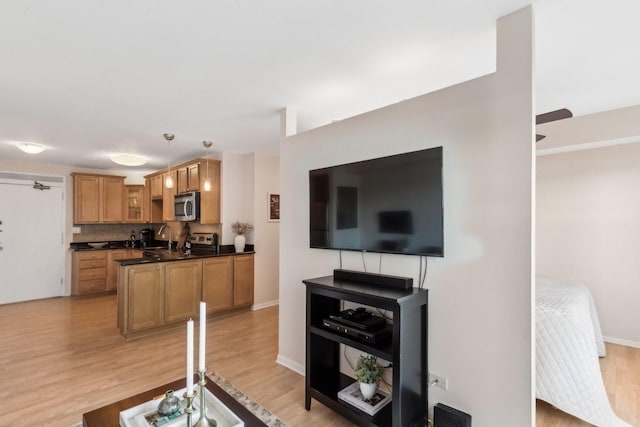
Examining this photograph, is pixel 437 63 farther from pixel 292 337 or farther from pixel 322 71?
pixel 292 337

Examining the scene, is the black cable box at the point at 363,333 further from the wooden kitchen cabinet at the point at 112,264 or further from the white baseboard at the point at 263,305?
the wooden kitchen cabinet at the point at 112,264

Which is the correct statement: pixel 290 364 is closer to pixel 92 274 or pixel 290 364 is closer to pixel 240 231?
pixel 240 231

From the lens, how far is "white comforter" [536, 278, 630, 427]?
2025 millimetres

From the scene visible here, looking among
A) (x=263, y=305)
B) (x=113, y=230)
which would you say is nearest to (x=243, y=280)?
(x=263, y=305)

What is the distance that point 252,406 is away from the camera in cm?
231

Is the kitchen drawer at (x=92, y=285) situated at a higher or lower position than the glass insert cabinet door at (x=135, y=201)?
lower

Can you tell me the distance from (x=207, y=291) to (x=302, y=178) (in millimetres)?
2476

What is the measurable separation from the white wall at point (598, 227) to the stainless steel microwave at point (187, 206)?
4.82 m

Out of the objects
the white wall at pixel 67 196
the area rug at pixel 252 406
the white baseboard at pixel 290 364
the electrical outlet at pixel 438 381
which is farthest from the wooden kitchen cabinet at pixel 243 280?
the white wall at pixel 67 196

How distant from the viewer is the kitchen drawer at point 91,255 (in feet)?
18.5

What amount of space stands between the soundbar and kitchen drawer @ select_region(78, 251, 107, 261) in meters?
5.43

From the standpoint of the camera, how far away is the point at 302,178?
2.88 meters

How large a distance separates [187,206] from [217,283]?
138 centimetres

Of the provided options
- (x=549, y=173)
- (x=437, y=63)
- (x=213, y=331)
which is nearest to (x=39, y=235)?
(x=213, y=331)
